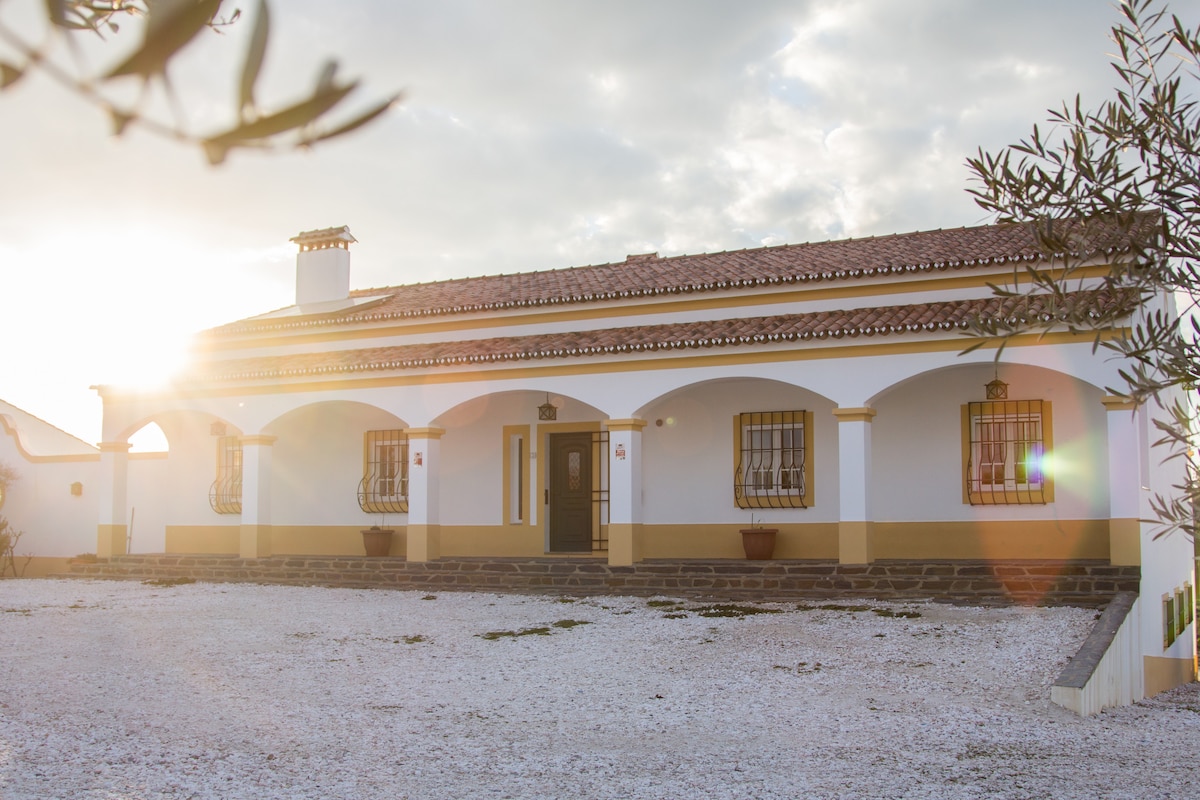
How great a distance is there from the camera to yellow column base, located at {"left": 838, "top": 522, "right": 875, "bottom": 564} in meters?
12.4

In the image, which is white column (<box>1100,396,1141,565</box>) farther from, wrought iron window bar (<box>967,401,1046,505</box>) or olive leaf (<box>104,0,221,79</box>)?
olive leaf (<box>104,0,221,79</box>)

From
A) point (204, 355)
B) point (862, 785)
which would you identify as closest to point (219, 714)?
point (862, 785)

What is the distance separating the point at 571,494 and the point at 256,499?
4.59m

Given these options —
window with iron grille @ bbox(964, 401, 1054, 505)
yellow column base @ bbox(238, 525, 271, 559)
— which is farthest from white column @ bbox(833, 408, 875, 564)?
yellow column base @ bbox(238, 525, 271, 559)

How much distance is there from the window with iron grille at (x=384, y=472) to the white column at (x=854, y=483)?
695 cm

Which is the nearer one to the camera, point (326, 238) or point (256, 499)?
point (256, 499)

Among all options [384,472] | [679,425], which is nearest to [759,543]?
[679,425]

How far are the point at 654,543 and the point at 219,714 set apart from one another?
27.7 ft

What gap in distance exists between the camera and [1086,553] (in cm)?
1266

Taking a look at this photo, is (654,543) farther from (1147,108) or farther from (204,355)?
(1147,108)

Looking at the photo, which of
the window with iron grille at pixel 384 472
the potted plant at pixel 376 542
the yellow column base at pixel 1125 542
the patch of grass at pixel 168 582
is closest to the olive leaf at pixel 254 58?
the yellow column base at pixel 1125 542

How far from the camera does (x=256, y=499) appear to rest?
1584 cm

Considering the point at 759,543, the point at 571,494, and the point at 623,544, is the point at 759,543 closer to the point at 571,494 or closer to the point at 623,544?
the point at 623,544

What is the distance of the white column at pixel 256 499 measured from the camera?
51.8 ft
